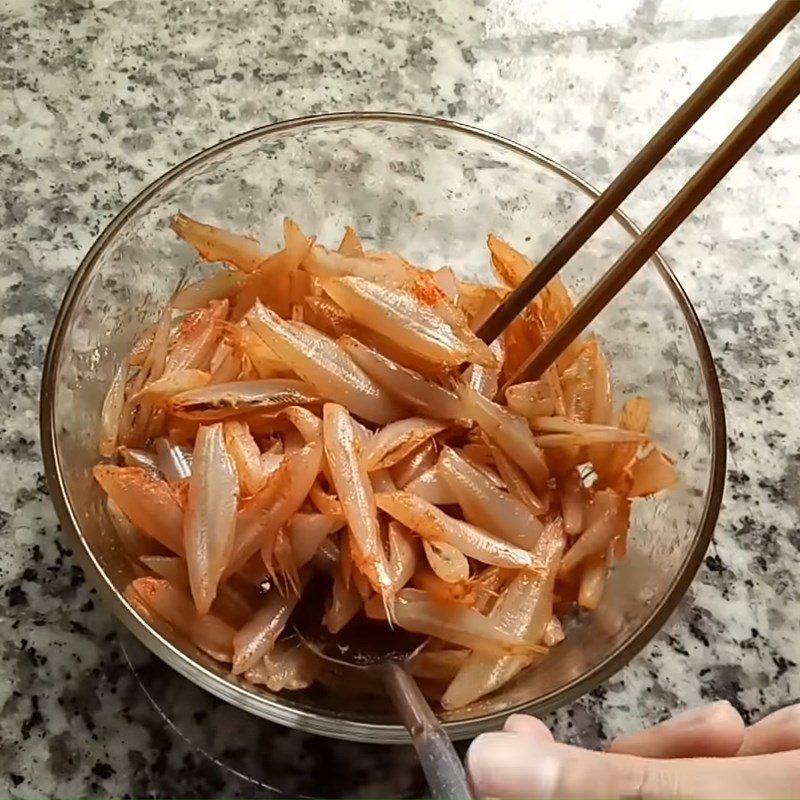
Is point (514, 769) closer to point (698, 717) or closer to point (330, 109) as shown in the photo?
point (698, 717)

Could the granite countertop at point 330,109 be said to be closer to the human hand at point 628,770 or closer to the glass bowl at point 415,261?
the glass bowl at point 415,261

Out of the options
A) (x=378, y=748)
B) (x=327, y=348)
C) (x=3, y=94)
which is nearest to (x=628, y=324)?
(x=327, y=348)

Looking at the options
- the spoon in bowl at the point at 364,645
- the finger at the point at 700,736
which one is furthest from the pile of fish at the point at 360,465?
the finger at the point at 700,736

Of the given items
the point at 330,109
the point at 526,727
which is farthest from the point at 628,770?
the point at 330,109

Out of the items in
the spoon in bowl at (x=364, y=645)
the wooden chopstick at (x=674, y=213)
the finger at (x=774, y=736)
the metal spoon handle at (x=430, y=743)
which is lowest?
the spoon in bowl at (x=364, y=645)

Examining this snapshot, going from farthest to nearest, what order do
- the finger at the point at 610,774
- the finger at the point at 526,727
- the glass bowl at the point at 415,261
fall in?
1. the glass bowl at the point at 415,261
2. the finger at the point at 526,727
3. the finger at the point at 610,774

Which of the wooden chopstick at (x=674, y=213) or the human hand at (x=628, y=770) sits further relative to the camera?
the wooden chopstick at (x=674, y=213)
